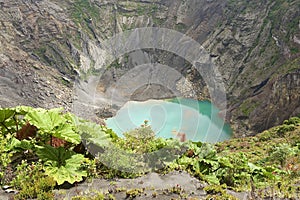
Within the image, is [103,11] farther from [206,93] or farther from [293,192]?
[293,192]

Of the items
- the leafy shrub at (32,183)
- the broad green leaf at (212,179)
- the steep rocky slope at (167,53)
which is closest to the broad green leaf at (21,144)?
the leafy shrub at (32,183)

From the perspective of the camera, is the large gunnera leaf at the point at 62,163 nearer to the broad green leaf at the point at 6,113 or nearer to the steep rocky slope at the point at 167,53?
the broad green leaf at the point at 6,113

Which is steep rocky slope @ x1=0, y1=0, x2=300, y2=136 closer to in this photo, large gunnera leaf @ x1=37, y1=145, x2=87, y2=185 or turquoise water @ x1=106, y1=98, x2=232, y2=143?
turquoise water @ x1=106, y1=98, x2=232, y2=143

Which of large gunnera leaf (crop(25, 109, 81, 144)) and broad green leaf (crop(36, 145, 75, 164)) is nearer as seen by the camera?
large gunnera leaf (crop(25, 109, 81, 144))

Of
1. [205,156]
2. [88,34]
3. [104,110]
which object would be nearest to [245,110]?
[104,110]

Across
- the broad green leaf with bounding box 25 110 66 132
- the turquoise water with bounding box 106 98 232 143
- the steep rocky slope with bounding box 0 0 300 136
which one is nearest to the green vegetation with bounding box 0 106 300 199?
the broad green leaf with bounding box 25 110 66 132
